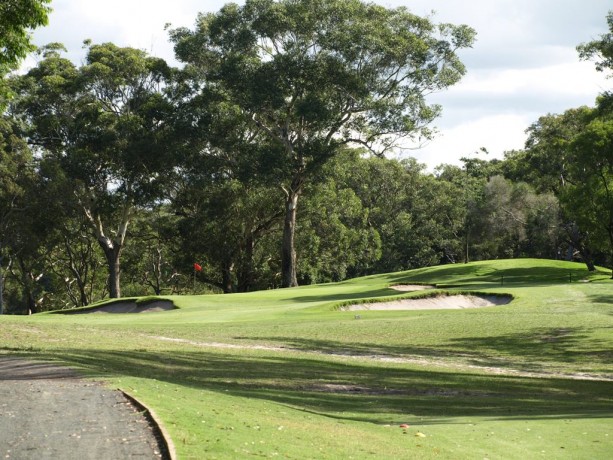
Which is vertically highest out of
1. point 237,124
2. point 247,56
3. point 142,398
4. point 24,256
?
point 247,56

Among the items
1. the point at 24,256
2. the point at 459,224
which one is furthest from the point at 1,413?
the point at 459,224

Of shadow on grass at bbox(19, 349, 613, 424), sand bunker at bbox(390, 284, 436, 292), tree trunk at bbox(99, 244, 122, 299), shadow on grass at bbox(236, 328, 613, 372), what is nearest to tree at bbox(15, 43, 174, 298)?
tree trunk at bbox(99, 244, 122, 299)

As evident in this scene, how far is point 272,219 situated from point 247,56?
50.6 feet

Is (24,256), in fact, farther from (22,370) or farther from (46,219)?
(22,370)

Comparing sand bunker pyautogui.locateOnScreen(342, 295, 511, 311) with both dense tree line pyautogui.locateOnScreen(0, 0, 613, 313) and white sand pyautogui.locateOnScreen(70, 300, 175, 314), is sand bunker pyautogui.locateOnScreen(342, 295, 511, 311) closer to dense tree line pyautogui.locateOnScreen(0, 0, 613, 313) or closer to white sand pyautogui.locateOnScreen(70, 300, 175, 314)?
white sand pyautogui.locateOnScreen(70, 300, 175, 314)

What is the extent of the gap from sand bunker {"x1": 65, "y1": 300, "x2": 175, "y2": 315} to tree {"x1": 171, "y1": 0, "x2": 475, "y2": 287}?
15.8m

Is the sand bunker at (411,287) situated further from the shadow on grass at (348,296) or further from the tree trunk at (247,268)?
the tree trunk at (247,268)

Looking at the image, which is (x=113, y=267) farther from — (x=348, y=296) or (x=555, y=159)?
(x=555, y=159)

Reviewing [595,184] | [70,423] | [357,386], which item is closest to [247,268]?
[595,184]

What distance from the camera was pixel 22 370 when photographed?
51.6ft

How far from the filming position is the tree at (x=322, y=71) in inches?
2207

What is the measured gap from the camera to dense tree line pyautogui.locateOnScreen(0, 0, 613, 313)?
185ft

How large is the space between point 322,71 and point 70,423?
156ft

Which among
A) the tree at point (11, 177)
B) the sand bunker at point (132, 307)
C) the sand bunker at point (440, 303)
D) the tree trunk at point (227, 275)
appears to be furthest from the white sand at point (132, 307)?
the tree trunk at point (227, 275)
